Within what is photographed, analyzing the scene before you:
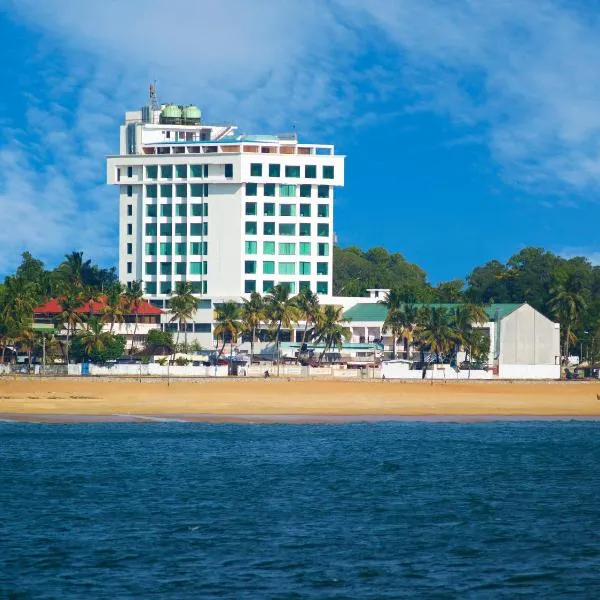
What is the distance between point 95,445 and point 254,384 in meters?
48.4

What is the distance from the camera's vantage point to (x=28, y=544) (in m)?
45.7

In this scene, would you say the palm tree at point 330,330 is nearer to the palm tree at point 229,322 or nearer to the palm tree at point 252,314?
the palm tree at point 252,314

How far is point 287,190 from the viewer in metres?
188

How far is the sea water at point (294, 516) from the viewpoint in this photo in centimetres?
3984

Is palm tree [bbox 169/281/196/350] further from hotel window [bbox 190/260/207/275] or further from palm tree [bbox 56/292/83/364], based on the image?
hotel window [bbox 190/260/207/275]

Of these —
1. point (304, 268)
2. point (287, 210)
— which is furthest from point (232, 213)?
point (304, 268)

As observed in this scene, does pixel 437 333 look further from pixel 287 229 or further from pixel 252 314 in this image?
pixel 287 229

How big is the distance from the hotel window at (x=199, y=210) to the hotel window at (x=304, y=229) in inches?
554

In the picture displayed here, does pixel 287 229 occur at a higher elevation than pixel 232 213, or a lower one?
lower

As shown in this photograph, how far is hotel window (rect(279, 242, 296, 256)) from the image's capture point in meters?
189

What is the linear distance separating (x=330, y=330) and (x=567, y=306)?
101 ft

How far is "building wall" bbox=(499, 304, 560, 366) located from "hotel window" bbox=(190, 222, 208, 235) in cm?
5121

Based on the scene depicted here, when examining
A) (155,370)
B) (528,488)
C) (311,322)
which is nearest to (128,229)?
(311,322)

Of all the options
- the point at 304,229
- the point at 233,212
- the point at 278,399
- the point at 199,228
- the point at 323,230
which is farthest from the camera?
the point at 323,230
